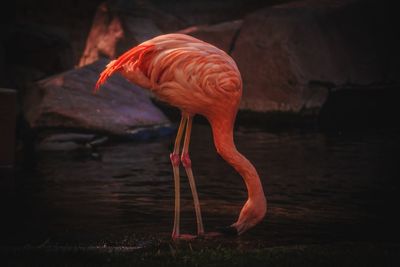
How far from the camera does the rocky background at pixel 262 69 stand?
11648mm

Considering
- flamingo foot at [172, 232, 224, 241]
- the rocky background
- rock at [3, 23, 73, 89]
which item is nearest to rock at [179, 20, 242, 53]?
the rocky background

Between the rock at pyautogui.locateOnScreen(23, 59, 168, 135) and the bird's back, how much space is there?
543 centimetres

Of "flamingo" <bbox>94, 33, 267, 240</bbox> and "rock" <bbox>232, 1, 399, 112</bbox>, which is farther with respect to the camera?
"rock" <bbox>232, 1, 399, 112</bbox>

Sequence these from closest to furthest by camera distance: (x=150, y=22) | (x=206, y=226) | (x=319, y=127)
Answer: (x=206, y=226)
(x=319, y=127)
(x=150, y=22)

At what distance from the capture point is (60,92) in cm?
1163

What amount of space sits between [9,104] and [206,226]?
3727mm

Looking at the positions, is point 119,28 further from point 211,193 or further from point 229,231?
point 229,231

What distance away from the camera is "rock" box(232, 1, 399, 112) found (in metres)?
13.2

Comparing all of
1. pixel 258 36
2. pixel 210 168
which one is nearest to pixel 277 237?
pixel 210 168

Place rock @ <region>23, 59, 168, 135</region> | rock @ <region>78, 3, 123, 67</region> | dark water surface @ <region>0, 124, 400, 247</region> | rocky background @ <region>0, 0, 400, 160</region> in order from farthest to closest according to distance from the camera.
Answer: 1. rock @ <region>78, 3, 123, 67</region>
2. rocky background @ <region>0, 0, 400, 160</region>
3. rock @ <region>23, 59, 168, 135</region>
4. dark water surface @ <region>0, 124, 400, 247</region>

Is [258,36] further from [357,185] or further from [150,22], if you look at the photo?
[357,185]

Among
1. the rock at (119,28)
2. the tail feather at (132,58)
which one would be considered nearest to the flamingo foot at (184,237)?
the tail feather at (132,58)

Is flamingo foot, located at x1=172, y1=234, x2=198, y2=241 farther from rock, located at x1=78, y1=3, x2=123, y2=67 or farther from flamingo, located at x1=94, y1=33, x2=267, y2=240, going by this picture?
rock, located at x1=78, y1=3, x2=123, y2=67

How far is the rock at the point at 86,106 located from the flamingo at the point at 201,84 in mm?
5427
